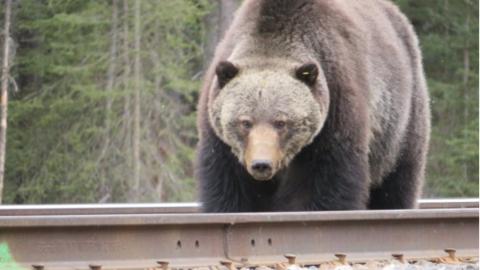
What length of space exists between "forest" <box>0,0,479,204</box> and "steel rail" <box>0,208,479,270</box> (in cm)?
1512

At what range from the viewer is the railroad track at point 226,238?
5207 millimetres

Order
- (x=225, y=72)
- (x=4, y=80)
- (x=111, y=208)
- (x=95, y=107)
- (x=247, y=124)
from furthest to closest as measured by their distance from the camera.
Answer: (x=95, y=107) → (x=4, y=80) → (x=111, y=208) → (x=225, y=72) → (x=247, y=124)

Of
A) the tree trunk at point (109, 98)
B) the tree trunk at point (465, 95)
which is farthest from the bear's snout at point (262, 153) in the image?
the tree trunk at point (465, 95)

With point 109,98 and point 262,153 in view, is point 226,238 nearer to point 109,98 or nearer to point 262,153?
point 262,153

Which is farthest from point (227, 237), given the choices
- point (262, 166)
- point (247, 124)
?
point (247, 124)

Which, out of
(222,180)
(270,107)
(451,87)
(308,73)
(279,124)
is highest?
(451,87)

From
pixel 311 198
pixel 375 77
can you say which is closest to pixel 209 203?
pixel 311 198

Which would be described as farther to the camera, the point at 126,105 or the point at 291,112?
the point at 126,105

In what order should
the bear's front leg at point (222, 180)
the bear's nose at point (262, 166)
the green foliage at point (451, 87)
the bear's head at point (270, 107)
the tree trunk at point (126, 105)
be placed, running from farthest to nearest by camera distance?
1. the green foliage at point (451, 87)
2. the tree trunk at point (126, 105)
3. the bear's front leg at point (222, 180)
4. the bear's head at point (270, 107)
5. the bear's nose at point (262, 166)

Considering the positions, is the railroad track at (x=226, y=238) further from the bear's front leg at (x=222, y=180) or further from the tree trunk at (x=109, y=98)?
the tree trunk at (x=109, y=98)

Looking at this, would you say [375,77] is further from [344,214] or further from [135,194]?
[135,194]

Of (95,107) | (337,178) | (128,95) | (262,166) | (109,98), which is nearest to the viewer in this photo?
(262,166)

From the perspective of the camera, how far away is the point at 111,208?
788 centimetres

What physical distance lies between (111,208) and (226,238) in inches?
97.8
